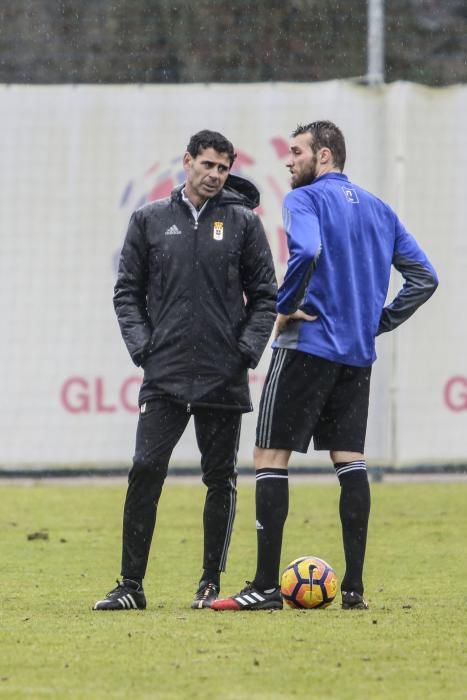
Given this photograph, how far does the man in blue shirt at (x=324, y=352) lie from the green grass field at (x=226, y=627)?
1.03 feet

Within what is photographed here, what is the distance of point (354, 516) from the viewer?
7289 millimetres

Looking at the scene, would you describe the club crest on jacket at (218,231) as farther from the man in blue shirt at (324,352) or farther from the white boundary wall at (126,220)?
the white boundary wall at (126,220)

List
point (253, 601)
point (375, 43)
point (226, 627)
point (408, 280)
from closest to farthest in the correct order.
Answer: point (226, 627) < point (253, 601) < point (408, 280) < point (375, 43)

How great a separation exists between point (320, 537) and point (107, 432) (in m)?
3.91

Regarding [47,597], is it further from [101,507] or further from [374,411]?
[374,411]

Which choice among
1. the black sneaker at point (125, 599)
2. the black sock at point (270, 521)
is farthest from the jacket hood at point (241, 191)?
the black sneaker at point (125, 599)

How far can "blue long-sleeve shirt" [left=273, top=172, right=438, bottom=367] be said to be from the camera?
7.09m

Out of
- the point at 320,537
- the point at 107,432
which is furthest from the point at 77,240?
the point at 320,537

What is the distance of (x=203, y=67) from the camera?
14.7m

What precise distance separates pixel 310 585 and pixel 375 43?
7.81 meters

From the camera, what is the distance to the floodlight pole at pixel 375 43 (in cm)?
1409

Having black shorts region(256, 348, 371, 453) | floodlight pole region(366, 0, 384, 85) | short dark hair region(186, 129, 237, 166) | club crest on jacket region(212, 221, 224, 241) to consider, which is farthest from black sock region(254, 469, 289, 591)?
floodlight pole region(366, 0, 384, 85)

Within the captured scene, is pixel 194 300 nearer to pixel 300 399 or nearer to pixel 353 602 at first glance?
pixel 300 399

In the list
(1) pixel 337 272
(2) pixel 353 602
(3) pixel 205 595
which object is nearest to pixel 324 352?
(1) pixel 337 272
